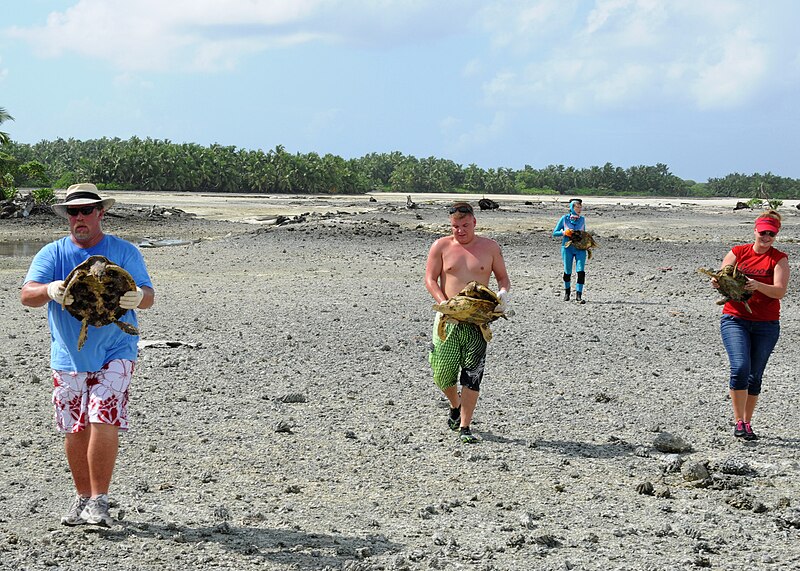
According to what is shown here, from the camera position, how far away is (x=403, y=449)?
27.8 ft

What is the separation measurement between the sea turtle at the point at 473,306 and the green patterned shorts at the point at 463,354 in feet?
0.38

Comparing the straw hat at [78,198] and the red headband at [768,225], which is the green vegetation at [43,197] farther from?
the straw hat at [78,198]

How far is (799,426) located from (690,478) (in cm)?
229

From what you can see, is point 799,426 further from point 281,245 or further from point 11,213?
point 11,213

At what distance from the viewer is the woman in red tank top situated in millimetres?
8688

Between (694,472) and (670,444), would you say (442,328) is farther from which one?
(694,472)

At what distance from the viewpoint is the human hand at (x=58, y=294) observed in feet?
19.2

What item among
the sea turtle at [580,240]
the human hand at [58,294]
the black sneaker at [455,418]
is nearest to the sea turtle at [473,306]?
the black sneaker at [455,418]

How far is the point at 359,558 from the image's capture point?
5.97 meters

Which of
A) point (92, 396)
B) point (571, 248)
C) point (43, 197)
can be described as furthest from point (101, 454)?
point (43, 197)

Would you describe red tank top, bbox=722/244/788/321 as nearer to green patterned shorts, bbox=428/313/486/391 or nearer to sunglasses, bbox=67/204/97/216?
green patterned shorts, bbox=428/313/486/391

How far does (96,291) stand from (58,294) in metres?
0.22

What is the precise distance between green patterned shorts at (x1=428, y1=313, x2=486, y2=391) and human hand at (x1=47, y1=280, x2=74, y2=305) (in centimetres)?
363

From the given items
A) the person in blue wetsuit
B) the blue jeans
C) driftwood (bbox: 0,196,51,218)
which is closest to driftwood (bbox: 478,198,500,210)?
driftwood (bbox: 0,196,51,218)
